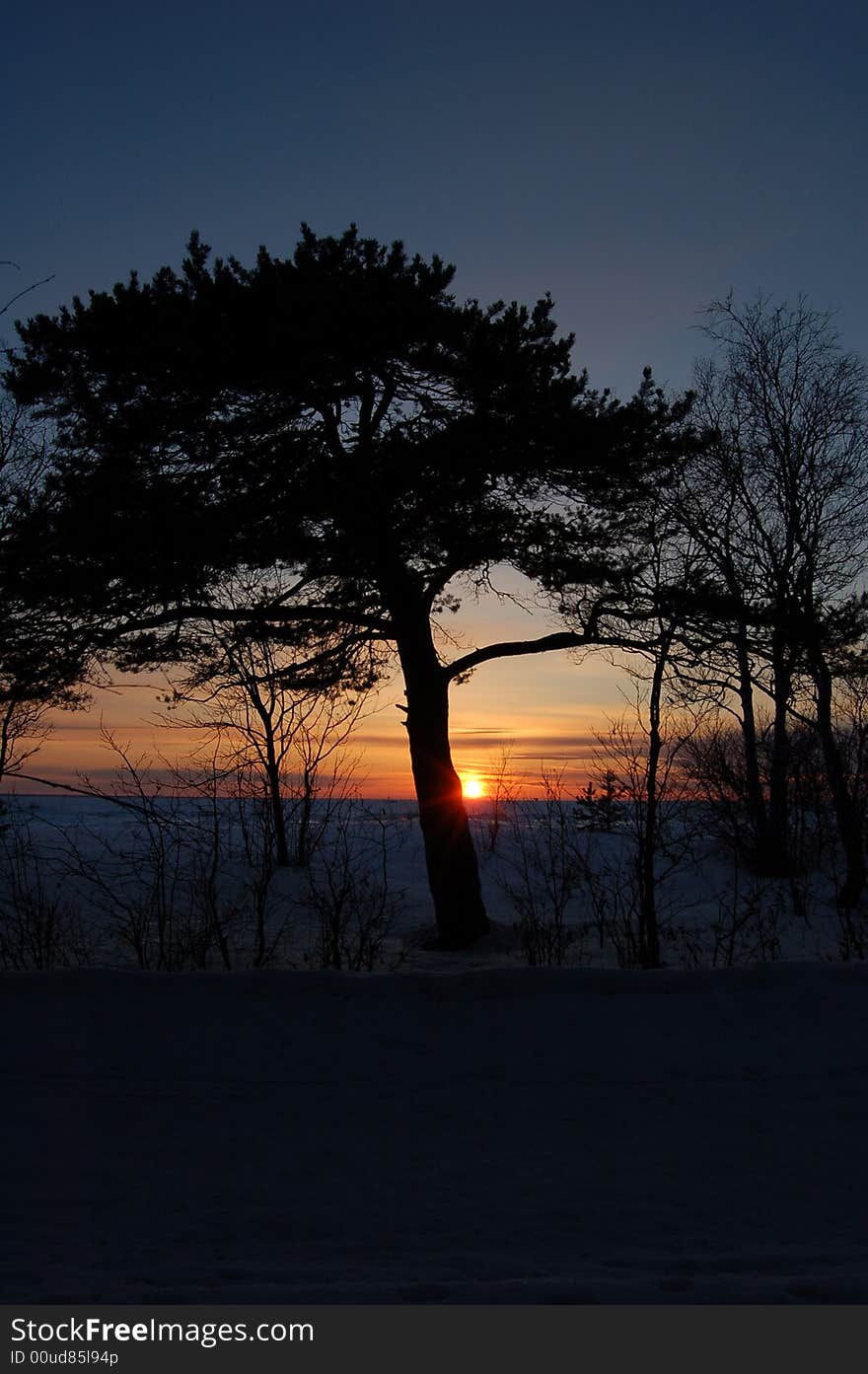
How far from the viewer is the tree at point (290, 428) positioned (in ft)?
27.9

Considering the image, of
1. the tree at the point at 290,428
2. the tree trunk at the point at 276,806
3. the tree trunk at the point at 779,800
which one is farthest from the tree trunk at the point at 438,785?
the tree trunk at the point at 779,800

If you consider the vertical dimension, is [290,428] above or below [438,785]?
above

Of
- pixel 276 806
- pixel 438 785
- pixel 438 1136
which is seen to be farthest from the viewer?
pixel 276 806

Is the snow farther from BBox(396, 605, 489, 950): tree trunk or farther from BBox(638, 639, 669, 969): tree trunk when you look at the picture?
BBox(396, 605, 489, 950): tree trunk

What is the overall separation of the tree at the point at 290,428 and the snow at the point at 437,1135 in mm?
3980

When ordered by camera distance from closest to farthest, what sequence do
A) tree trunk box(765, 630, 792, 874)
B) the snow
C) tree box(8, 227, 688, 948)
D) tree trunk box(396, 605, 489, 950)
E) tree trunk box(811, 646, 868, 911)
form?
the snow
tree box(8, 227, 688, 948)
tree trunk box(396, 605, 489, 950)
tree trunk box(811, 646, 868, 911)
tree trunk box(765, 630, 792, 874)

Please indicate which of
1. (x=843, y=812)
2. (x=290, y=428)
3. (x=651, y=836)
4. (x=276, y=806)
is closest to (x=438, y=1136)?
(x=651, y=836)

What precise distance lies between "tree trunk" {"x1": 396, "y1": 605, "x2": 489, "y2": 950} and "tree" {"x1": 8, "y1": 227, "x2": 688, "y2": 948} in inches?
96.8

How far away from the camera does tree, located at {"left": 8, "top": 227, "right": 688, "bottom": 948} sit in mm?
8492

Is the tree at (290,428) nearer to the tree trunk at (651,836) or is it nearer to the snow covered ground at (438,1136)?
the tree trunk at (651,836)

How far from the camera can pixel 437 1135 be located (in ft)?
16.3

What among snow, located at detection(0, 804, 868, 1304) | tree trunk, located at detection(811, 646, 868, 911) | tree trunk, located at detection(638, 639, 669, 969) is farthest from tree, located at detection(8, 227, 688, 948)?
tree trunk, located at detection(811, 646, 868, 911)

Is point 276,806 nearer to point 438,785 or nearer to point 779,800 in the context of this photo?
point 438,785

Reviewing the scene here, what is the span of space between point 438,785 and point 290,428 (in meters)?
5.09
